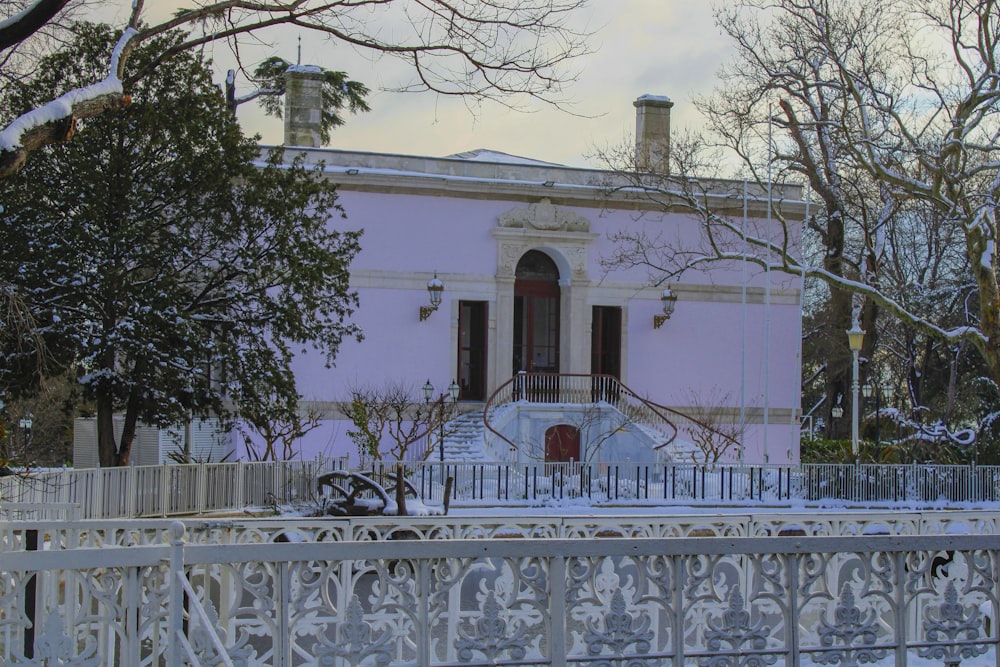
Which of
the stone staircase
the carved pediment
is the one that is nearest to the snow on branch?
the stone staircase

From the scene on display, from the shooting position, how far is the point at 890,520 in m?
11.5

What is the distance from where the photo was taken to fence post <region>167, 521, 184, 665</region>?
18.8 ft

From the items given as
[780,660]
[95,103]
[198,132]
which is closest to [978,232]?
[198,132]

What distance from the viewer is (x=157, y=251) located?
68.7 feet

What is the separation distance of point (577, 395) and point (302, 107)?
35.3 ft

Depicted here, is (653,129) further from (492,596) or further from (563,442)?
(492,596)

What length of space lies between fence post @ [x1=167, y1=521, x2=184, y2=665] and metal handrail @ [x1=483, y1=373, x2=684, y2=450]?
24.9m

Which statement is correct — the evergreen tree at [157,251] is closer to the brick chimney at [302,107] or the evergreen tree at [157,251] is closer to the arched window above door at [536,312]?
the brick chimney at [302,107]

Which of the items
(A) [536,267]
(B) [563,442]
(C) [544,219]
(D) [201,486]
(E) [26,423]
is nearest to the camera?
(D) [201,486]

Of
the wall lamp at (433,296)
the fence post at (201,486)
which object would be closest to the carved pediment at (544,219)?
the wall lamp at (433,296)

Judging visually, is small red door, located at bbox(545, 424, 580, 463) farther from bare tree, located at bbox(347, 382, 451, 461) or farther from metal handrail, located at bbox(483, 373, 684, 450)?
bare tree, located at bbox(347, 382, 451, 461)

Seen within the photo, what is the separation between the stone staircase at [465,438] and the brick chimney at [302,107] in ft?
27.8

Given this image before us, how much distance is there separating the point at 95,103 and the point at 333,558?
5574 mm

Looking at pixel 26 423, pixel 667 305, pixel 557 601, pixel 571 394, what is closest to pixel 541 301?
pixel 667 305
